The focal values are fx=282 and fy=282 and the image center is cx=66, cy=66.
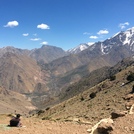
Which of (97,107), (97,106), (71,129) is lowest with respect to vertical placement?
(71,129)

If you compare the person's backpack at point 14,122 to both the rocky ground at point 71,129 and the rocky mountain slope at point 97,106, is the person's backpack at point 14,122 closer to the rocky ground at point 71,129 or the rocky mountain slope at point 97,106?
the rocky ground at point 71,129

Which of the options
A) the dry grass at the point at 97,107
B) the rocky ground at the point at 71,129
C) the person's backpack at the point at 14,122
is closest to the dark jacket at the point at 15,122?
the person's backpack at the point at 14,122

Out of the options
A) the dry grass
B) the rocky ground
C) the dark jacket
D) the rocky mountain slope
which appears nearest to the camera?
the rocky ground

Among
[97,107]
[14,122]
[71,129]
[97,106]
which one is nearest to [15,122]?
[14,122]

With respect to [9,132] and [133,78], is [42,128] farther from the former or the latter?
[133,78]

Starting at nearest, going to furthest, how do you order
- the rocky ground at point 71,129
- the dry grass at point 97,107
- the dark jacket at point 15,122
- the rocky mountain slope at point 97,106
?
the rocky ground at point 71,129 → the dark jacket at point 15,122 → the rocky mountain slope at point 97,106 → the dry grass at point 97,107

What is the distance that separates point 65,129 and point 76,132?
4.17 feet

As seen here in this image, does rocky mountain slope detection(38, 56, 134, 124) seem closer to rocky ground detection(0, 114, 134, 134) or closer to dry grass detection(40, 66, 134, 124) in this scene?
dry grass detection(40, 66, 134, 124)

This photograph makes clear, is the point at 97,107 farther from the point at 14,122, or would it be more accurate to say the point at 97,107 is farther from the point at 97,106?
the point at 14,122

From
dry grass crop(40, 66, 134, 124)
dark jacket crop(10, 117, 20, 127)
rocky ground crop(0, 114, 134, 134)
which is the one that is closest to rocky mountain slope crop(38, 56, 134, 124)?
dry grass crop(40, 66, 134, 124)

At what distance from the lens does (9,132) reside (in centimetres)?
1897

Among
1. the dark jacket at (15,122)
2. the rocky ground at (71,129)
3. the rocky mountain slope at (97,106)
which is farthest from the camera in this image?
the rocky mountain slope at (97,106)

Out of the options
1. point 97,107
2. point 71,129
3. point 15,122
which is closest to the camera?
point 71,129

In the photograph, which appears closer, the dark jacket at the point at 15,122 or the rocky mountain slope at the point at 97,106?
the dark jacket at the point at 15,122
